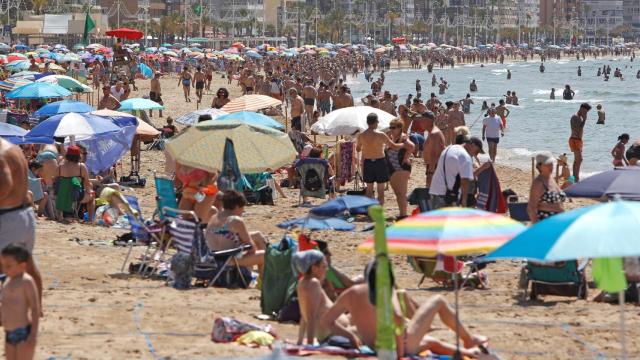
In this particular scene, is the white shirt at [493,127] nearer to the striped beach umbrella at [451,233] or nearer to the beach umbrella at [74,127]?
the beach umbrella at [74,127]

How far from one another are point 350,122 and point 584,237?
883 cm

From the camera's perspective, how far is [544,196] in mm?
9477

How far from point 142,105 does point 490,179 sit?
8.45 metres

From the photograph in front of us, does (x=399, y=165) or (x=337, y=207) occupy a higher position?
(x=337, y=207)

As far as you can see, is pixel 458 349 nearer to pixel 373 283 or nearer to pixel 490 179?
pixel 373 283

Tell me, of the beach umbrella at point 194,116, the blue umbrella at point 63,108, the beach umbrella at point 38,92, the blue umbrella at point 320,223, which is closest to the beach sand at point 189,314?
the blue umbrella at point 320,223

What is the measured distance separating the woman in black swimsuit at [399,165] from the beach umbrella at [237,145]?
5.01 ft

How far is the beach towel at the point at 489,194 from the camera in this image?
1126 centimetres

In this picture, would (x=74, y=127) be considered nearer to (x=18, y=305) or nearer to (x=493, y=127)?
(x=18, y=305)

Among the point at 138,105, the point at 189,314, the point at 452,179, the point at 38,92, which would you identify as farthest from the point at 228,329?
the point at 38,92

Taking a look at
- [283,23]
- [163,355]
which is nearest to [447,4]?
[283,23]

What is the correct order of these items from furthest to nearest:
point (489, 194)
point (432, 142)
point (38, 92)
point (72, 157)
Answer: point (38, 92), point (432, 142), point (72, 157), point (489, 194)

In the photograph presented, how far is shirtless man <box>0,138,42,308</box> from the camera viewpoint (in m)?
6.36

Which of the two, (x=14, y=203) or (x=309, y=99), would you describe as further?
(x=309, y=99)
